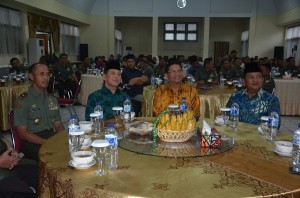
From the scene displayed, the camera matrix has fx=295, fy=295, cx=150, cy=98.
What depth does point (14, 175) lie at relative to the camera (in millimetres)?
2184

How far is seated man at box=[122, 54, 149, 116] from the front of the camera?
19.0 feet

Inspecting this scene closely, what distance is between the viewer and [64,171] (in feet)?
5.22

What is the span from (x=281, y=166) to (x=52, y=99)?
85.4 inches

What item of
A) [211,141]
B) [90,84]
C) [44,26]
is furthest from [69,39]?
[211,141]

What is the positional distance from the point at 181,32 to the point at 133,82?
13.8m

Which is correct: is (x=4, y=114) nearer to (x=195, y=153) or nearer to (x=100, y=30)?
(x=195, y=153)

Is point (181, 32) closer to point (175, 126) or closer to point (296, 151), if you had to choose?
point (175, 126)

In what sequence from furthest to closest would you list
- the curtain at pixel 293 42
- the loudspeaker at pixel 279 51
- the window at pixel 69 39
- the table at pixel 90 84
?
the loudspeaker at pixel 279 51 < the window at pixel 69 39 < the curtain at pixel 293 42 < the table at pixel 90 84

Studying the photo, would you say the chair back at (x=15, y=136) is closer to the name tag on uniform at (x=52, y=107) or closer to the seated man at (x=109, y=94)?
the name tag on uniform at (x=52, y=107)

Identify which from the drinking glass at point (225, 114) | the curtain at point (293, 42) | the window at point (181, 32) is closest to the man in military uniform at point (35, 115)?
the drinking glass at point (225, 114)

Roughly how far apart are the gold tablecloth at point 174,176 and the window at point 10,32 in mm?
8210

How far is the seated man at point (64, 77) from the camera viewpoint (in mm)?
8203

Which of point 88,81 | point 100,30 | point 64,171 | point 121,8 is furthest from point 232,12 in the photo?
point 64,171

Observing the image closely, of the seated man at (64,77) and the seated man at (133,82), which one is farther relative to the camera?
the seated man at (64,77)
